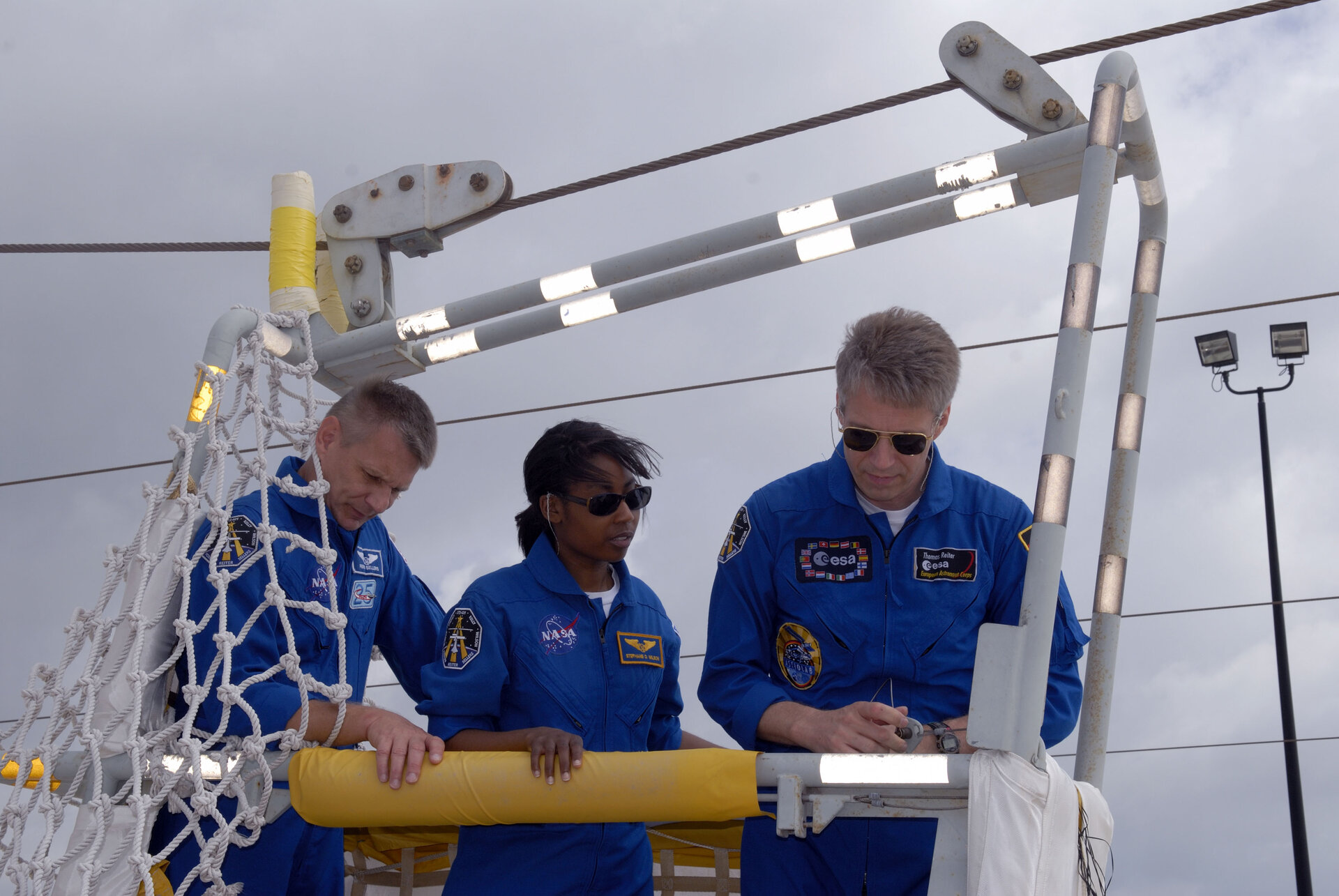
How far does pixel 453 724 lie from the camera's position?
269 centimetres

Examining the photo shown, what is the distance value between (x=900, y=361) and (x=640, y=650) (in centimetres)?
104

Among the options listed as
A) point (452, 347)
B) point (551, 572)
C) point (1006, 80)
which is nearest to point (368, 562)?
point (551, 572)

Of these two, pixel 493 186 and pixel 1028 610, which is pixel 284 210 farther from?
pixel 1028 610

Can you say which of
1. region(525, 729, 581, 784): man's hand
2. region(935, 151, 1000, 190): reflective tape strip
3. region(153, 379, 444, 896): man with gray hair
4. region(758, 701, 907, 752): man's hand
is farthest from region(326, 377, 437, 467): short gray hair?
region(935, 151, 1000, 190): reflective tape strip

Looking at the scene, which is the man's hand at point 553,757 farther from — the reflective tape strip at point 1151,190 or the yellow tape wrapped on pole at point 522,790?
the reflective tape strip at point 1151,190

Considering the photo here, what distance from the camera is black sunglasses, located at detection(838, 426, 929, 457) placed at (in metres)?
2.44

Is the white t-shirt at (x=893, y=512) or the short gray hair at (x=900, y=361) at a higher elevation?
the short gray hair at (x=900, y=361)

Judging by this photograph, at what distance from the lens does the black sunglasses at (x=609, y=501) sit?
3008 millimetres

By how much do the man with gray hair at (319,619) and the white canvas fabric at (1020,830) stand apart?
1.00m

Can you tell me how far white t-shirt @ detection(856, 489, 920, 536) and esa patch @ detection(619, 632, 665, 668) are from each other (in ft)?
2.43

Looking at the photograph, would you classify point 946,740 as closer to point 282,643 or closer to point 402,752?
point 402,752

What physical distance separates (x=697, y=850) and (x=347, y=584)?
58.5 inches

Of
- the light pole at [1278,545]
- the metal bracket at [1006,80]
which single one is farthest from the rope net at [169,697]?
the light pole at [1278,545]

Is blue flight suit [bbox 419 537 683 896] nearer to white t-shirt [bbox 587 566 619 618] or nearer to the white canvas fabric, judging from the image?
white t-shirt [bbox 587 566 619 618]
